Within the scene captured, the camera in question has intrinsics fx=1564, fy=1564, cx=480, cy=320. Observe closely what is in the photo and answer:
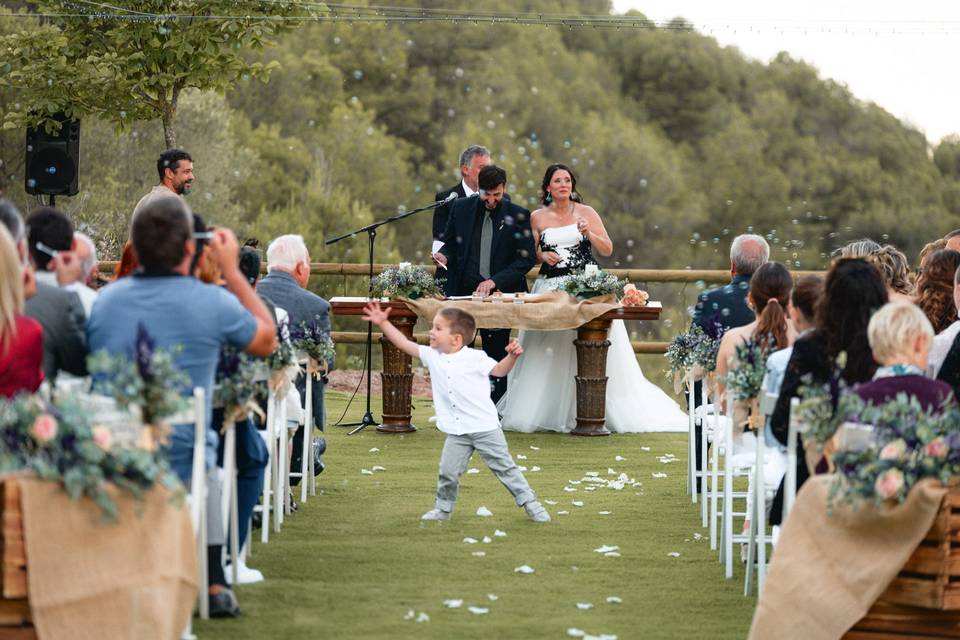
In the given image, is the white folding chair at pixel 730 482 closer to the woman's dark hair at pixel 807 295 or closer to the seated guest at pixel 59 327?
the woman's dark hair at pixel 807 295

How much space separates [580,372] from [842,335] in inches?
247

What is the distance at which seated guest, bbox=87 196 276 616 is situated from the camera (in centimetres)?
523

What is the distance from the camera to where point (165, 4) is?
52.1 ft

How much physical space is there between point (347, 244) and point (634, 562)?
2762 centimetres

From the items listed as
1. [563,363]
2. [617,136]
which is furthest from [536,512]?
[617,136]

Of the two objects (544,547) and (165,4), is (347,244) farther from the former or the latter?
(544,547)

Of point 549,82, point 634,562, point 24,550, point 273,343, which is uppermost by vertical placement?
point 549,82

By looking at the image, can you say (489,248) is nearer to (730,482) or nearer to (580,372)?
(580,372)

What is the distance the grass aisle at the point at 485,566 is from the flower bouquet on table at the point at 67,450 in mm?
1278

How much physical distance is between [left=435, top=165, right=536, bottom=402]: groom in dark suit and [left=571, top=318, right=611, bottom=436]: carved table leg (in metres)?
0.59

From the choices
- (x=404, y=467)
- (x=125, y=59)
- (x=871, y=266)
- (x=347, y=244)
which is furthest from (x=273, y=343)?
(x=347, y=244)

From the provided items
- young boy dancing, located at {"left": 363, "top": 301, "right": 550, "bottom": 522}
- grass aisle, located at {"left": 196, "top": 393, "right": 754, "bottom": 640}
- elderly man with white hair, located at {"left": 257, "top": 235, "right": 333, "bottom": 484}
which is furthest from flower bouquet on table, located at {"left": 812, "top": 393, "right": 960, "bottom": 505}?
elderly man with white hair, located at {"left": 257, "top": 235, "right": 333, "bottom": 484}

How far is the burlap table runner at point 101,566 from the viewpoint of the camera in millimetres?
4492

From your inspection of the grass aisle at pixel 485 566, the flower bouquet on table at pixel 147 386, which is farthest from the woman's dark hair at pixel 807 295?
the flower bouquet on table at pixel 147 386
